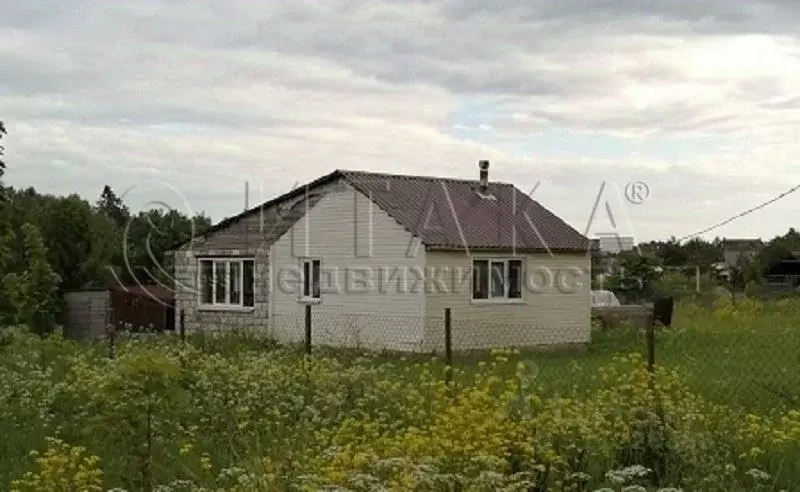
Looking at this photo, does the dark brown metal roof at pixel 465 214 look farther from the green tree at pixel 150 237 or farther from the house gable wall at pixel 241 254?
the green tree at pixel 150 237

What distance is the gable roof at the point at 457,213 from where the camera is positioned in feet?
77.3

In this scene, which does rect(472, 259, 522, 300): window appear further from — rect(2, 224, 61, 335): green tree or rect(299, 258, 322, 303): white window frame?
rect(2, 224, 61, 335): green tree

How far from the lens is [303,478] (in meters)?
6.09

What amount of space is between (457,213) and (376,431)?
665 inches

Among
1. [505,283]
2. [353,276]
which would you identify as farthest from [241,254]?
[505,283]

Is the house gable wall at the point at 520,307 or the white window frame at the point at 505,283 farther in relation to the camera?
the white window frame at the point at 505,283

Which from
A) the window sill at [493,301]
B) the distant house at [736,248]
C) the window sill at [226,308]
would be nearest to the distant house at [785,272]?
the distant house at [736,248]

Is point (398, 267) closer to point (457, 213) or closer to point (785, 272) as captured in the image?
point (457, 213)

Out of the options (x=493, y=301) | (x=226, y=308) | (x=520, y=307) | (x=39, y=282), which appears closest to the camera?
(x=493, y=301)

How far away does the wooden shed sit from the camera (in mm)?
32969

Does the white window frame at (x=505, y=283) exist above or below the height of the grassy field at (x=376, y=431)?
above

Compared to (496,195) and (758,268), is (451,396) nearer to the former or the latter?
(496,195)

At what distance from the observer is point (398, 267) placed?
76.2 ft

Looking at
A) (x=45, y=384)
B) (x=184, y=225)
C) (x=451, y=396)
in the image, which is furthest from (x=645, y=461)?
(x=184, y=225)
